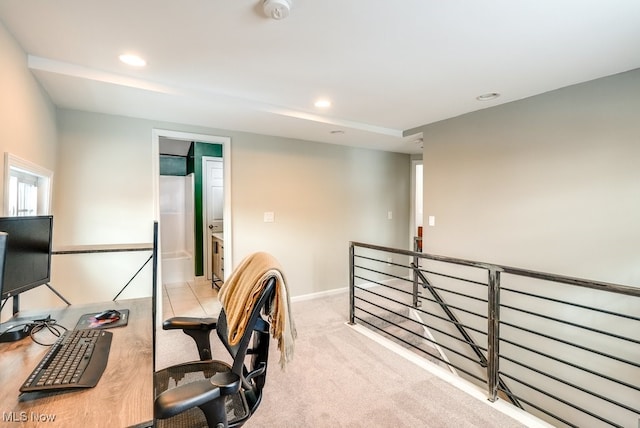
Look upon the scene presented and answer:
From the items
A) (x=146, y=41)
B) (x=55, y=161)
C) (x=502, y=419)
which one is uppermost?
(x=146, y=41)

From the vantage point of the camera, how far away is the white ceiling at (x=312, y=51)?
5.06 feet

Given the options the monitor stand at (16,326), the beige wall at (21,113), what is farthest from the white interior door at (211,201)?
the monitor stand at (16,326)

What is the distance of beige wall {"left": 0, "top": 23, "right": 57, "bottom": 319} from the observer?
62.7 inches

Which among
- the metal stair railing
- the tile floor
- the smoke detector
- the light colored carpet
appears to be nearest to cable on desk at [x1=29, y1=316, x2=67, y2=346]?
the light colored carpet

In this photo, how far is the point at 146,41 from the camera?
182 cm

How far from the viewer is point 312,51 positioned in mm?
1948

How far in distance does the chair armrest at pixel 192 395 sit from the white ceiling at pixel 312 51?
1.68 meters

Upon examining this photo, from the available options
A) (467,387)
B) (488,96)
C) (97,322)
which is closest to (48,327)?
(97,322)

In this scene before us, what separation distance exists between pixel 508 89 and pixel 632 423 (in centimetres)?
268

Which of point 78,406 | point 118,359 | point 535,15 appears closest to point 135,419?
point 78,406

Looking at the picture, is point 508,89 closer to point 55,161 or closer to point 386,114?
point 386,114

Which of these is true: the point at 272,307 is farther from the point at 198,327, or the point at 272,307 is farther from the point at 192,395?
the point at 198,327

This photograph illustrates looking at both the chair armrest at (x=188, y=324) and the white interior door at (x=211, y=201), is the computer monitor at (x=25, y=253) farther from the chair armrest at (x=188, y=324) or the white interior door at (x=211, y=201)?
the white interior door at (x=211, y=201)

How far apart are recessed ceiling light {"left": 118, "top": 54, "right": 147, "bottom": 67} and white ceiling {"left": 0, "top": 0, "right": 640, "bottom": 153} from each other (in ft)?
0.16
